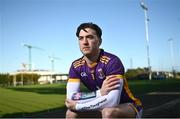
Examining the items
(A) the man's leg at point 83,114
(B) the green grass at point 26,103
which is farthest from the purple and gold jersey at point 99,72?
(B) the green grass at point 26,103

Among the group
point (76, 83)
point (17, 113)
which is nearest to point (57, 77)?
point (17, 113)

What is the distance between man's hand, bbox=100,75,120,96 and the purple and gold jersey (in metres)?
0.04

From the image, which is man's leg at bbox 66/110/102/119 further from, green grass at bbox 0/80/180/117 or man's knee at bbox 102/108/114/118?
green grass at bbox 0/80/180/117

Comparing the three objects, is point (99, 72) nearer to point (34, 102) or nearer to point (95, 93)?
point (95, 93)

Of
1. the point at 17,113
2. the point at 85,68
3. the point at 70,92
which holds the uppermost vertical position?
the point at 85,68

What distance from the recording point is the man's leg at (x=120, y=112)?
256 centimetres

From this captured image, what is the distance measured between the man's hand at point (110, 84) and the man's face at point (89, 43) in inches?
10.9

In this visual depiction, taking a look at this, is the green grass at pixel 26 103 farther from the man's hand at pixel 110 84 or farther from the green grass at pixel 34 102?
the man's hand at pixel 110 84

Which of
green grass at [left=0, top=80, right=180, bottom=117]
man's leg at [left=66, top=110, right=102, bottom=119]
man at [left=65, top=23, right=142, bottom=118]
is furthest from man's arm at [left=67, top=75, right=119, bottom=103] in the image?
green grass at [left=0, top=80, right=180, bottom=117]

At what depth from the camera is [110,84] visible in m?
2.76

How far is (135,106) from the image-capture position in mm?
2939

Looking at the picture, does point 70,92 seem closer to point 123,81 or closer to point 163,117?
point 123,81

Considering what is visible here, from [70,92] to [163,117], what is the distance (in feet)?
18.4

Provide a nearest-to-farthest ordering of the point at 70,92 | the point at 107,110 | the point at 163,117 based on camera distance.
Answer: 1. the point at 107,110
2. the point at 70,92
3. the point at 163,117
